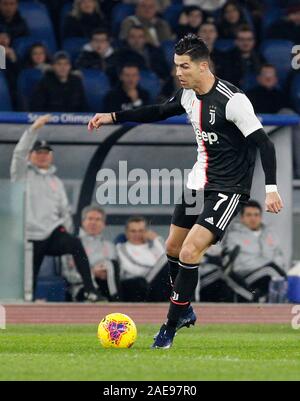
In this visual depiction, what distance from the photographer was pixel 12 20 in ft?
61.9

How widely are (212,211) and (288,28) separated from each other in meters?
10.7

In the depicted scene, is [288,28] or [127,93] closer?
[127,93]

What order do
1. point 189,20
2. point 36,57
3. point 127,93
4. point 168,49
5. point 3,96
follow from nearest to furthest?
point 3,96
point 127,93
point 36,57
point 168,49
point 189,20

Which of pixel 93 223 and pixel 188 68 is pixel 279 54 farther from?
pixel 188 68

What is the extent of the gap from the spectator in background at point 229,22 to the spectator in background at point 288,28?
0.54m

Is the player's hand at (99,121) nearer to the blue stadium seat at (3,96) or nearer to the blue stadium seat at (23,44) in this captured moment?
the blue stadium seat at (3,96)

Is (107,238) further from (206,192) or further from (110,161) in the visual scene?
(206,192)

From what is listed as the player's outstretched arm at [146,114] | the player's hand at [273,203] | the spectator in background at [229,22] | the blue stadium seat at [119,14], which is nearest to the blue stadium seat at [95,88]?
the blue stadium seat at [119,14]

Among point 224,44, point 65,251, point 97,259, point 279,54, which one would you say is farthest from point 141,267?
point 279,54

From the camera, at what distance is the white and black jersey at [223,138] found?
982 cm

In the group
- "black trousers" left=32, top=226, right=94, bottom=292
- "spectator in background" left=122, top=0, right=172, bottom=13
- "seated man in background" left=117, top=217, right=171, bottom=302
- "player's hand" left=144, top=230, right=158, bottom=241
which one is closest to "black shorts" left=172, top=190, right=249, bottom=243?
"black trousers" left=32, top=226, right=94, bottom=292

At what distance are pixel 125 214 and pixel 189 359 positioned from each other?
7.45 m

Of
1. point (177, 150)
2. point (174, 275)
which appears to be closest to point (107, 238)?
point (177, 150)

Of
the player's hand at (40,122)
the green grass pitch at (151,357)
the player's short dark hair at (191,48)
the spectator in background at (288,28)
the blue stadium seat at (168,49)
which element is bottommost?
the green grass pitch at (151,357)
